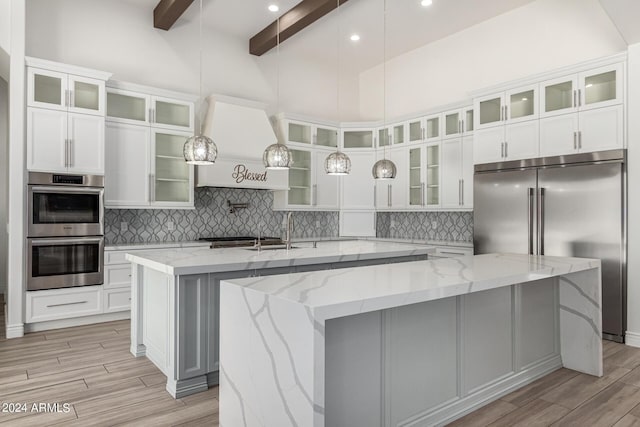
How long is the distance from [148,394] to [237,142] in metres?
3.57

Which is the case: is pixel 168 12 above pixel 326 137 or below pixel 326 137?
above

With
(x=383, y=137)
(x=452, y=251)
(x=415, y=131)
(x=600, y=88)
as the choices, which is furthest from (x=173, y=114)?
(x=600, y=88)

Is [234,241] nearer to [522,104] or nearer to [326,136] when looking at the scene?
[326,136]

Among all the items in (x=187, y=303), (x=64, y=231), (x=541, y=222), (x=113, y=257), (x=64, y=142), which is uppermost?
(x=64, y=142)

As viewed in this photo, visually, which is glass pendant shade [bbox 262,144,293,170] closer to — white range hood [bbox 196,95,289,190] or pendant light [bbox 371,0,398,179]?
pendant light [bbox 371,0,398,179]

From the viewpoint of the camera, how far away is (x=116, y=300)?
4.70 metres

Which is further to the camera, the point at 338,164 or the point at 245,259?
the point at 338,164

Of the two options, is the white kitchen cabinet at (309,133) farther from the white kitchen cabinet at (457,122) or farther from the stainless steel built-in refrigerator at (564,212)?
the stainless steel built-in refrigerator at (564,212)

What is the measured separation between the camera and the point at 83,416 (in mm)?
2453

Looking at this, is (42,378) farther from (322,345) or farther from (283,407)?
(322,345)

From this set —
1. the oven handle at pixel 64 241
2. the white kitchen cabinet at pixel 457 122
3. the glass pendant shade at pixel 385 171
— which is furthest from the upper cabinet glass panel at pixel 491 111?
the oven handle at pixel 64 241

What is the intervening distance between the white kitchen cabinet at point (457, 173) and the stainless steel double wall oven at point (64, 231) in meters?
4.30

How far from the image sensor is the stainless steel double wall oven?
164 inches

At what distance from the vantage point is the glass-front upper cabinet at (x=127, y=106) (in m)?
4.84
